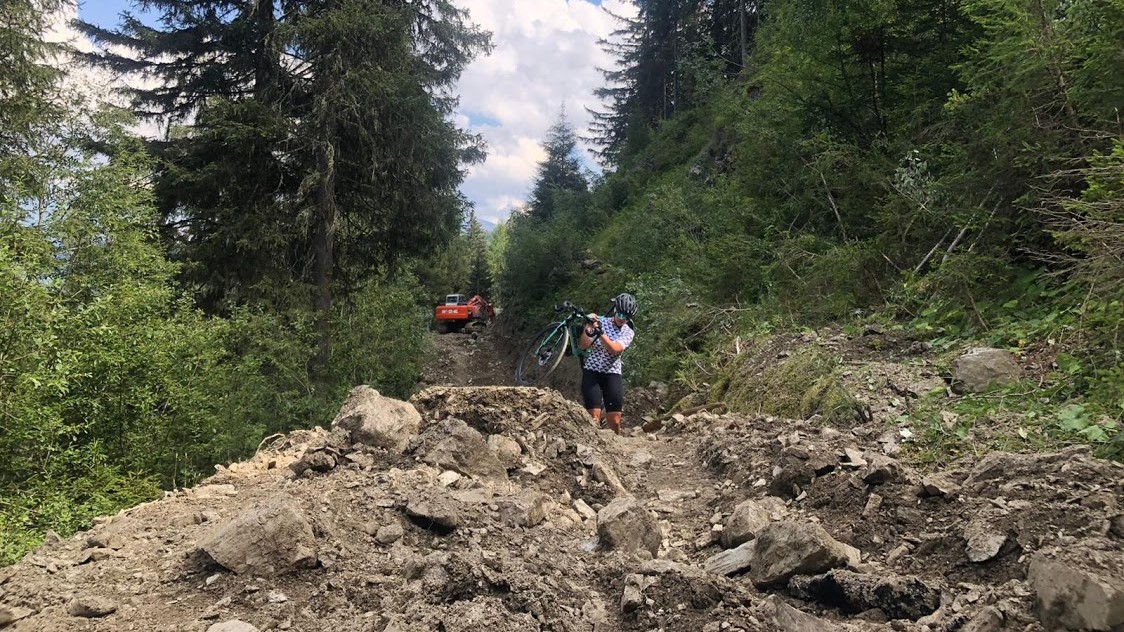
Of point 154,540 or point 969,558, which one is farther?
point 154,540

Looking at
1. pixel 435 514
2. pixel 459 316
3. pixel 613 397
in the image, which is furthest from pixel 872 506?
pixel 459 316

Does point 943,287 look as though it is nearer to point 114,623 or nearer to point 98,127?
point 114,623

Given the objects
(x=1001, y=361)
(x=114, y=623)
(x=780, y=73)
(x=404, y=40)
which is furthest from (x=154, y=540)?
(x=780, y=73)

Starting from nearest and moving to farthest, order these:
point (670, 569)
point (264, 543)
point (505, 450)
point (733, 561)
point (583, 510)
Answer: point (670, 569), point (264, 543), point (733, 561), point (583, 510), point (505, 450)

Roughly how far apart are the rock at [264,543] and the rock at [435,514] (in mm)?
584

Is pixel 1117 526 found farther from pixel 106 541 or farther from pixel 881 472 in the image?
pixel 106 541

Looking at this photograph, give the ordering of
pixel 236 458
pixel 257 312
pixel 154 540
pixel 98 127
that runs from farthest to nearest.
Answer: pixel 257 312 < pixel 98 127 < pixel 236 458 < pixel 154 540

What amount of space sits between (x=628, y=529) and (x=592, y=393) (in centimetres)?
364

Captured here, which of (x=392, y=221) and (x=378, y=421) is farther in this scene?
(x=392, y=221)

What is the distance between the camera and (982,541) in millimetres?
2764

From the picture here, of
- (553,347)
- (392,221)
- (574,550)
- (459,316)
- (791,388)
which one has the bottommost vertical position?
(574,550)

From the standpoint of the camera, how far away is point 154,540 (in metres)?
3.21

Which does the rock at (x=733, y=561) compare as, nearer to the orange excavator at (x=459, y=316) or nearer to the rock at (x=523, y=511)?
the rock at (x=523, y=511)

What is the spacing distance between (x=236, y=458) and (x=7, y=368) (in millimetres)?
3660
